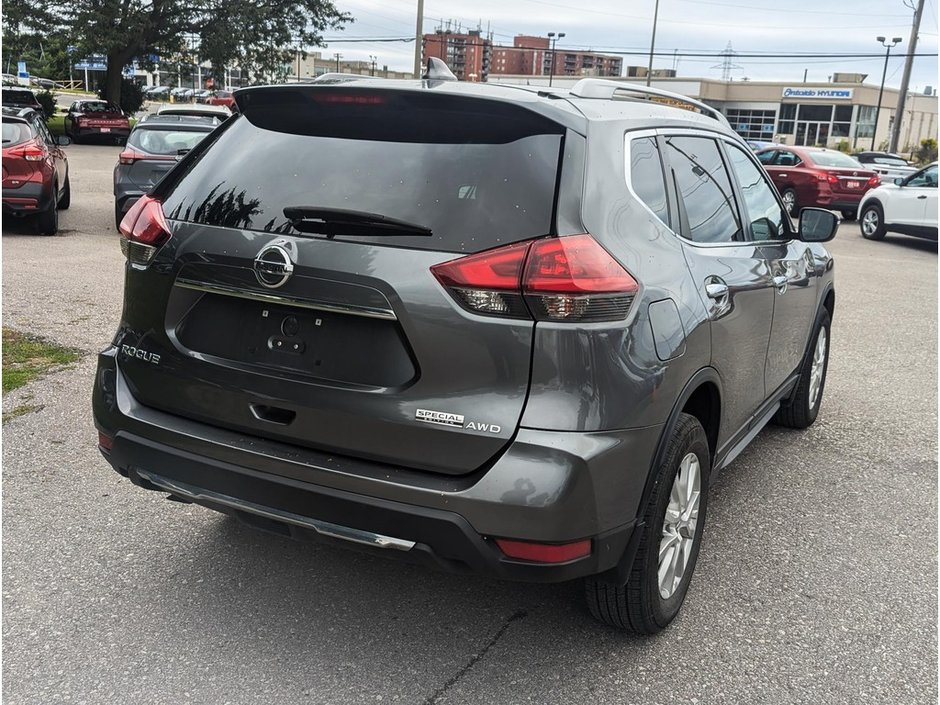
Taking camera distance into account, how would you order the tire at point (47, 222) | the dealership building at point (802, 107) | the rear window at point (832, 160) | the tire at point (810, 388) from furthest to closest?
→ the dealership building at point (802, 107) < the rear window at point (832, 160) < the tire at point (47, 222) < the tire at point (810, 388)

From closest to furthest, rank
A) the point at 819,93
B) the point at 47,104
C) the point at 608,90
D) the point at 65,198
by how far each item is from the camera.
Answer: the point at 608,90 → the point at 65,198 → the point at 47,104 → the point at 819,93

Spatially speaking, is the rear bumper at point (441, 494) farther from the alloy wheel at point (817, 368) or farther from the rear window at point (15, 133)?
the rear window at point (15, 133)

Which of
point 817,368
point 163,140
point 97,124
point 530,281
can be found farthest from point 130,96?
point 530,281

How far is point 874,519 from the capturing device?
13.8 ft

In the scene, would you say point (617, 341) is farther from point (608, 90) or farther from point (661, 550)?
point (608, 90)

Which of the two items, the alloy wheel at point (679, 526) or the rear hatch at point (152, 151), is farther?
the rear hatch at point (152, 151)

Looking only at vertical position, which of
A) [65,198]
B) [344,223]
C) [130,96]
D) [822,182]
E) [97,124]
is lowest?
[65,198]

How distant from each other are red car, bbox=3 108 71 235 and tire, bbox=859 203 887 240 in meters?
14.3

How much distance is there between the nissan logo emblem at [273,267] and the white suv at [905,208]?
15836 millimetres

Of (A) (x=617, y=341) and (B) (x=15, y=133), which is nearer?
(A) (x=617, y=341)

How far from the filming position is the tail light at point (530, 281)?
2.48 m

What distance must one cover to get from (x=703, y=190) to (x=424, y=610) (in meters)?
1.92

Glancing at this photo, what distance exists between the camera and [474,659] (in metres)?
2.96

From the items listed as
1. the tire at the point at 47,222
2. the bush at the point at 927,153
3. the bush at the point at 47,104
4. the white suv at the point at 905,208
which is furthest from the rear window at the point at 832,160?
the bush at the point at 927,153
